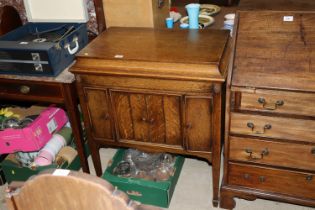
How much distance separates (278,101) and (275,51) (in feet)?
0.66

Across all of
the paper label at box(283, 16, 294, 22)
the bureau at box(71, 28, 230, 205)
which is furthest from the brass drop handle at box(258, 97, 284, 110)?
the paper label at box(283, 16, 294, 22)

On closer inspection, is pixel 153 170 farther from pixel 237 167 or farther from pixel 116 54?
pixel 116 54

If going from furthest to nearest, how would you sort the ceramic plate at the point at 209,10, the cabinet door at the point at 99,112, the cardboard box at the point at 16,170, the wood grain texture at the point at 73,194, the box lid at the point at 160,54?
1. the ceramic plate at the point at 209,10
2. the cardboard box at the point at 16,170
3. the cabinet door at the point at 99,112
4. the box lid at the point at 160,54
5. the wood grain texture at the point at 73,194

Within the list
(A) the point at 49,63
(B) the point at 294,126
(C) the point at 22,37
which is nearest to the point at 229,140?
(B) the point at 294,126

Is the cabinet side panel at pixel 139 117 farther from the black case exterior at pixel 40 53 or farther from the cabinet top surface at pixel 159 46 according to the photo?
the black case exterior at pixel 40 53

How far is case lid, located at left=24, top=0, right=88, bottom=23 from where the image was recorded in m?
2.05

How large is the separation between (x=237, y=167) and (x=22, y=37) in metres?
1.38

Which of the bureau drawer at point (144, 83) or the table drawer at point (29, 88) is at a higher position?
the bureau drawer at point (144, 83)

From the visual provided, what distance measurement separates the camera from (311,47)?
139 cm

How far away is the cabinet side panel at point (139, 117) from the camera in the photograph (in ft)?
5.44

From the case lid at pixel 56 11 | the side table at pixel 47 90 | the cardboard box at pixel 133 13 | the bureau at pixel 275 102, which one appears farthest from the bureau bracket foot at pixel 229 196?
the case lid at pixel 56 11

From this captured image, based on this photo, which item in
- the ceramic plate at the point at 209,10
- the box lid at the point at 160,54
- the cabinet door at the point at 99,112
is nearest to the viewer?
the box lid at the point at 160,54

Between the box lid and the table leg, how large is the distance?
6.4 inches

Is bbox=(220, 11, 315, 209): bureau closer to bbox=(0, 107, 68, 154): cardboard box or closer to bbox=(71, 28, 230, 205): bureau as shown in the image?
bbox=(71, 28, 230, 205): bureau
